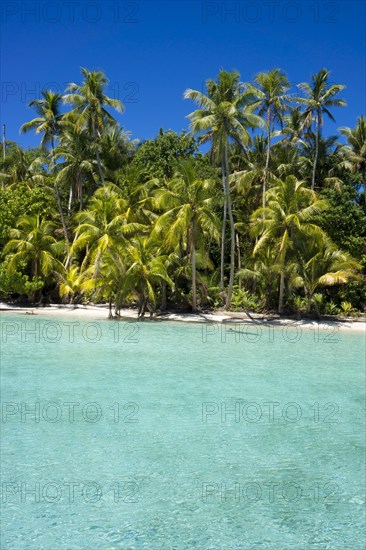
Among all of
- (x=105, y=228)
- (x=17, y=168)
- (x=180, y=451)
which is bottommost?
(x=180, y=451)

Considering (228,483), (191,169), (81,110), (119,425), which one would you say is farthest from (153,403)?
(81,110)

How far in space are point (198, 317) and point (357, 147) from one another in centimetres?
1477

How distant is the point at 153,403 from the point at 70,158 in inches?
797

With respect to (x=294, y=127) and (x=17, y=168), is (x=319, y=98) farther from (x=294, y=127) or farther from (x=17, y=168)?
(x=17, y=168)

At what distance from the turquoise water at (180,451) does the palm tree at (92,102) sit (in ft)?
55.0

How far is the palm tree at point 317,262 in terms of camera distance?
21.0 meters

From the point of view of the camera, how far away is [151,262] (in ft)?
67.4

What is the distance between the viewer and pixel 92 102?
2720cm

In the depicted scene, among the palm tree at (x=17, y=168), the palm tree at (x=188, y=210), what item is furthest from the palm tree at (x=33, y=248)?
the palm tree at (x=17, y=168)

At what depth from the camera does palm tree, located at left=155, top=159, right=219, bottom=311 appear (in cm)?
2031

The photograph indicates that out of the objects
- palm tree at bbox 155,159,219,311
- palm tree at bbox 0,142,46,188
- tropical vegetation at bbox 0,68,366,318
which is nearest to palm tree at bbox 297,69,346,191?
tropical vegetation at bbox 0,68,366,318

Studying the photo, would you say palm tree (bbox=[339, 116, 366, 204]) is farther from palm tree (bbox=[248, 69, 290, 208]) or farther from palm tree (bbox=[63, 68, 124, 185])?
palm tree (bbox=[63, 68, 124, 185])

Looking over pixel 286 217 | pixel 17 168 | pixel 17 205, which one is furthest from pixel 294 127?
pixel 17 168

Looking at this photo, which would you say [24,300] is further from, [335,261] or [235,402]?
[235,402]
